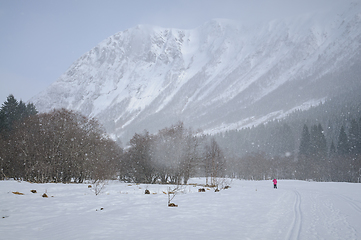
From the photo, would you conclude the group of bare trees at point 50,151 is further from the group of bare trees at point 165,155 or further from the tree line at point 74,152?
the group of bare trees at point 165,155

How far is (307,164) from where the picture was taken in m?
91.0

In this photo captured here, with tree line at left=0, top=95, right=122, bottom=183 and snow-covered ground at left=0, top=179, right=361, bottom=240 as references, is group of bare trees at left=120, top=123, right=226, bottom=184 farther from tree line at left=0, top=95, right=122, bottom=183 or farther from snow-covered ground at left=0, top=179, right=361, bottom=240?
snow-covered ground at left=0, top=179, right=361, bottom=240

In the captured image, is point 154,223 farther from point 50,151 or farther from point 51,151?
point 51,151

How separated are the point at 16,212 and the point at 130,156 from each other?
30.4 meters

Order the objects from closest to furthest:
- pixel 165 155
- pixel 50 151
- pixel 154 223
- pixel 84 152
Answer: pixel 154 223 < pixel 50 151 < pixel 84 152 < pixel 165 155

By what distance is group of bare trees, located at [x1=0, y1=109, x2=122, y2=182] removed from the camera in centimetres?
2653

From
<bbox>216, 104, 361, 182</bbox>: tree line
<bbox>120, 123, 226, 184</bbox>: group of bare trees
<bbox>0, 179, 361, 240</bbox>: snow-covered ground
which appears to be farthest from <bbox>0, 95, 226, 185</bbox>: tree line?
<bbox>216, 104, 361, 182</bbox>: tree line

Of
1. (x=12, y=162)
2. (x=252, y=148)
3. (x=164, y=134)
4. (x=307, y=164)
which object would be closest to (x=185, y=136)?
(x=164, y=134)

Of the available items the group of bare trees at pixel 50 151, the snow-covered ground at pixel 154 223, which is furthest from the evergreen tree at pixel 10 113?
the snow-covered ground at pixel 154 223

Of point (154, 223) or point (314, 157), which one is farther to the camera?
point (314, 157)

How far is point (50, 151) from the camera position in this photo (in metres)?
27.8

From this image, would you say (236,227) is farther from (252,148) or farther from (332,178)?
(252,148)

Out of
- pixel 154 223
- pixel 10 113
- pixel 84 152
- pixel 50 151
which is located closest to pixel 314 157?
pixel 84 152

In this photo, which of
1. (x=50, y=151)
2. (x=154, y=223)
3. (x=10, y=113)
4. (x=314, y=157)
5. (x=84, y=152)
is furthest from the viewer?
(x=314, y=157)
